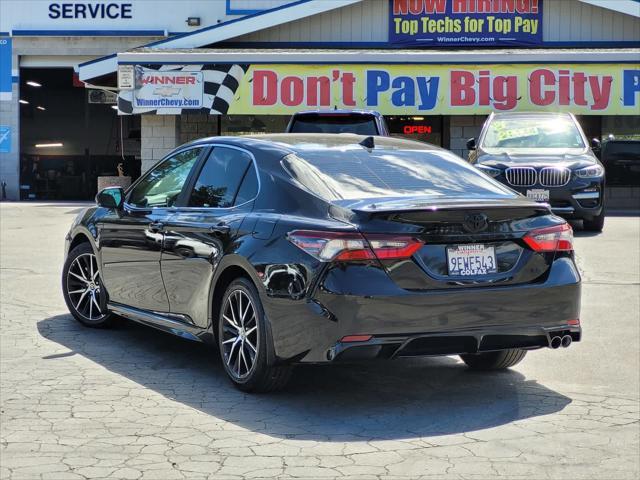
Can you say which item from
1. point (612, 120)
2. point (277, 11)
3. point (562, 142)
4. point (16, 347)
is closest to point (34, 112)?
point (277, 11)

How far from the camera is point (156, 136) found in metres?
25.2

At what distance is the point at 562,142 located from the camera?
16.3 metres

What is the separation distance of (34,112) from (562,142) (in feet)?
94.5

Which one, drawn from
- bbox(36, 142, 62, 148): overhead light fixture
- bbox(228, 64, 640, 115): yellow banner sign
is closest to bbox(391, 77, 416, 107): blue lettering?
bbox(228, 64, 640, 115): yellow banner sign

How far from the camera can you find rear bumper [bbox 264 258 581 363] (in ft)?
18.0

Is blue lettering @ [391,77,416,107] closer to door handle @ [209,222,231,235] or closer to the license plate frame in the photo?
the license plate frame

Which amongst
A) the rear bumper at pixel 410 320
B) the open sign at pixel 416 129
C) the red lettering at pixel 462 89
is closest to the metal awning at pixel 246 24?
the open sign at pixel 416 129

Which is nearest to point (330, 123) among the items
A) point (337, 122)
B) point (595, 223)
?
point (337, 122)

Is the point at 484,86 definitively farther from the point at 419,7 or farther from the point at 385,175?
the point at 385,175

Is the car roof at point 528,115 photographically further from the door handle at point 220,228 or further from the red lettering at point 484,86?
the door handle at point 220,228

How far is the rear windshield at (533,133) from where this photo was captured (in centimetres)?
1627

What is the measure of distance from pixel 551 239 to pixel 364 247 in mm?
1211

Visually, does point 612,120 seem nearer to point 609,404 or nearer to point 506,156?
point 506,156

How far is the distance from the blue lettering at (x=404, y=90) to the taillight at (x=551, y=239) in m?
17.9
